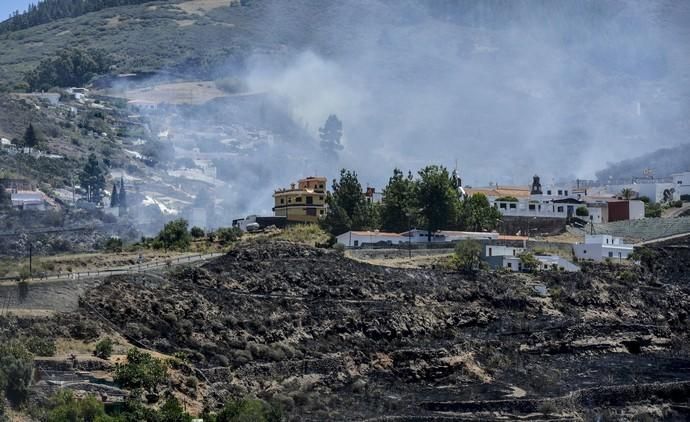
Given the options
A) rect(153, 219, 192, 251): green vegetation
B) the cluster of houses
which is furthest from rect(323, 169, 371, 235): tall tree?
rect(153, 219, 192, 251): green vegetation

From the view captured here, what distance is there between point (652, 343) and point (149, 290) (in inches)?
868

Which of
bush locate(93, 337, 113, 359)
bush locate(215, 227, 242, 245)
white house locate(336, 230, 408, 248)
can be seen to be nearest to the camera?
bush locate(93, 337, 113, 359)

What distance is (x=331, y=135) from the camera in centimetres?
14700

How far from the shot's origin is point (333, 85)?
566ft

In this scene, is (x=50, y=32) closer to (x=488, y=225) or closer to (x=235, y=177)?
(x=235, y=177)

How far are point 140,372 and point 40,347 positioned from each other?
12.1 ft

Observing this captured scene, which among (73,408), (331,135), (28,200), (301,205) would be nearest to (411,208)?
(301,205)

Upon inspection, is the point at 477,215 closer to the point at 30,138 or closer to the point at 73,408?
the point at 30,138

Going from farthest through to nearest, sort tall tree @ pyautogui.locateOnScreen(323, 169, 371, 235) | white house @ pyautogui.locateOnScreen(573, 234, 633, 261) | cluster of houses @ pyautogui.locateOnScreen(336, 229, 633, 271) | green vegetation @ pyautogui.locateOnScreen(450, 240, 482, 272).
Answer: tall tree @ pyautogui.locateOnScreen(323, 169, 371, 235) → white house @ pyautogui.locateOnScreen(573, 234, 633, 261) → cluster of houses @ pyautogui.locateOnScreen(336, 229, 633, 271) → green vegetation @ pyautogui.locateOnScreen(450, 240, 482, 272)

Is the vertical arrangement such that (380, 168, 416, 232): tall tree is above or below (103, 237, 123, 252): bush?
above

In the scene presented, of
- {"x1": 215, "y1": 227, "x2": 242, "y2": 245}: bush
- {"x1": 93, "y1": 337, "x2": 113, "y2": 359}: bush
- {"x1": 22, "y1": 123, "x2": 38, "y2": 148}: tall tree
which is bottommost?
{"x1": 93, "y1": 337, "x2": 113, "y2": 359}: bush

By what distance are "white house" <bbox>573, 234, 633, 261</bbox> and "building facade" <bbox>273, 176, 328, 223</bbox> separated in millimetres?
14054

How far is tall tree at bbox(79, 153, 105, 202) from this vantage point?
11231 centimetres

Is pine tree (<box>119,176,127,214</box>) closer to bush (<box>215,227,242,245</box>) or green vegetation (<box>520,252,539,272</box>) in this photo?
bush (<box>215,227,242,245</box>)
